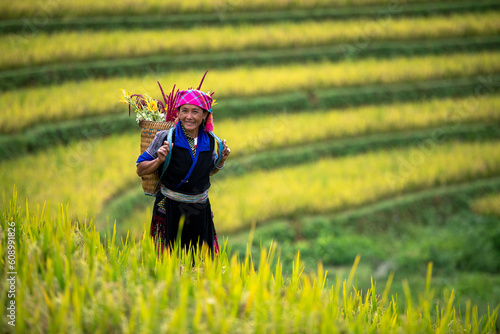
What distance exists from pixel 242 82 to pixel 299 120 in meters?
1.19

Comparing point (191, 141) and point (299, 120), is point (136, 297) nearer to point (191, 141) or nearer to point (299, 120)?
point (191, 141)

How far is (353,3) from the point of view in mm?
11125

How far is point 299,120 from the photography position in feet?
26.7

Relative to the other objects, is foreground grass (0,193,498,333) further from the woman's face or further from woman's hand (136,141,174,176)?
the woman's face

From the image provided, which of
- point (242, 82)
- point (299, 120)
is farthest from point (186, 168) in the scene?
point (242, 82)

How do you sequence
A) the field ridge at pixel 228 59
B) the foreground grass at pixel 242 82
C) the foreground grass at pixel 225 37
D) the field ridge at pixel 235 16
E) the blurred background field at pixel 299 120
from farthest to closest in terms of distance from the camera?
the field ridge at pixel 235 16 < the foreground grass at pixel 225 37 < the field ridge at pixel 228 59 < the foreground grass at pixel 242 82 < the blurred background field at pixel 299 120

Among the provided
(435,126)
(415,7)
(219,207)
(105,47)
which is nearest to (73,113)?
(105,47)

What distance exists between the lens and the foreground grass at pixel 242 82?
6533mm

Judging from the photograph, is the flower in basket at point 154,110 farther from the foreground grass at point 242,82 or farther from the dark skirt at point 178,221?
the foreground grass at point 242,82

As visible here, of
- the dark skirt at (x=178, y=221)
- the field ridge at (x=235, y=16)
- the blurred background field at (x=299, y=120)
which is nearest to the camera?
the dark skirt at (x=178, y=221)

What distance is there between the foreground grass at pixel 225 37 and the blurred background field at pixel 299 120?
1.3 inches

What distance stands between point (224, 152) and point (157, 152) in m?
0.40

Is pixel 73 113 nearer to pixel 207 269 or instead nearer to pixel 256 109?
pixel 256 109

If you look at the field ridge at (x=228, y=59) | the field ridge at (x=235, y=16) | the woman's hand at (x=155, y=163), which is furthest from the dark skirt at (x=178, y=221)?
the field ridge at (x=235, y=16)
